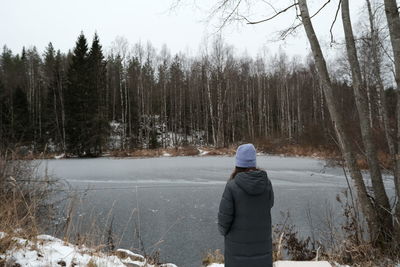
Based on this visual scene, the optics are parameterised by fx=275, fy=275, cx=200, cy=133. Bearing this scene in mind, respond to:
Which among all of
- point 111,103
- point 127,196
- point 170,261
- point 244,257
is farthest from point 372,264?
point 111,103

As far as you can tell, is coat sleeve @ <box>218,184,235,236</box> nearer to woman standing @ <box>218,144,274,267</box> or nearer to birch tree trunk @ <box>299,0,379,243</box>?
woman standing @ <box>218,144,274,267</box>

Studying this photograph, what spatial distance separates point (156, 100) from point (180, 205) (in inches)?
1070

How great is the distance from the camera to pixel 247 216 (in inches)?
86.8

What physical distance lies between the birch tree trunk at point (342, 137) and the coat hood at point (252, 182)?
238cm

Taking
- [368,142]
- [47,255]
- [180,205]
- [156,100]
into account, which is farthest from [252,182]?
[156,100]

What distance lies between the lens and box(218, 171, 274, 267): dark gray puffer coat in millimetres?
2182

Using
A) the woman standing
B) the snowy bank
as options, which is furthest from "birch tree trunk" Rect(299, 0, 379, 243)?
the snowy bank

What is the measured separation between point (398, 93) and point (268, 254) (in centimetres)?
259

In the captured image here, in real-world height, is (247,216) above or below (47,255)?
above

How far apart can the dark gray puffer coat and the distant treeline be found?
64.8 feet

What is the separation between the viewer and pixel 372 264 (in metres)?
3.39

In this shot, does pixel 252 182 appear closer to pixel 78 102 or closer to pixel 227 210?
pixel 227 210

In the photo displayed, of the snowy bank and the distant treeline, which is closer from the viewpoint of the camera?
the snowy bank

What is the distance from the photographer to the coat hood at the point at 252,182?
7.06 ft
